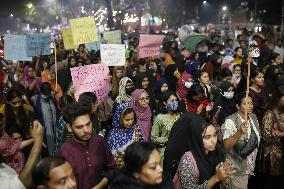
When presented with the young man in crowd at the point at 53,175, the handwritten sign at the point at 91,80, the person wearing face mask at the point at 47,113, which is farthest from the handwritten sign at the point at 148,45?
the young man in crowd at the point at 53,175

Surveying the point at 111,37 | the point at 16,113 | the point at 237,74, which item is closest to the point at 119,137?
the point at 16,113

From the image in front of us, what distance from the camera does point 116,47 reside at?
8648 mm

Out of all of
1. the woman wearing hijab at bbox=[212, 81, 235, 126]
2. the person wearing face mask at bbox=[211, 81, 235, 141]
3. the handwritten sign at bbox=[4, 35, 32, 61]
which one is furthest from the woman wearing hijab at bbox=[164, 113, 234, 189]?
the handwritten sign at bbox=[4, 35, 32, 61]

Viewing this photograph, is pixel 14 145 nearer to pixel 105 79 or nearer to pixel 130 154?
pixel 130 154

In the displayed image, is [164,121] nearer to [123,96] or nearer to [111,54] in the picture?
[123,96]

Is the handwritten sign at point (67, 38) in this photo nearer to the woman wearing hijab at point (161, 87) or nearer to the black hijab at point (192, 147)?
the woman wearing hijab at point (161, 87)

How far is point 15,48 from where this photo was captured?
31.8 ft

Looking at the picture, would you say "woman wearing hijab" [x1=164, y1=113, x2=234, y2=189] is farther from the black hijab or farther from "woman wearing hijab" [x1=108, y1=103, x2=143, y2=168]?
"woman wearing hijab" [x1=108, y1=103, x2=143, y2=168]

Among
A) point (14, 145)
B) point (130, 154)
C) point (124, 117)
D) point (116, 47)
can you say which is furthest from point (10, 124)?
point (116, 47)

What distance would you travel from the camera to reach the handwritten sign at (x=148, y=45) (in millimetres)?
10273

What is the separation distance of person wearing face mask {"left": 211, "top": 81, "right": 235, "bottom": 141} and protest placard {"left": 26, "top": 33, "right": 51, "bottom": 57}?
4.80 metres

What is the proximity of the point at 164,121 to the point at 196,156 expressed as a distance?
2.02m

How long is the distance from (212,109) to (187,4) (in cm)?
6347

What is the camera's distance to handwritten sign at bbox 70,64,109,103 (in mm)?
6781
